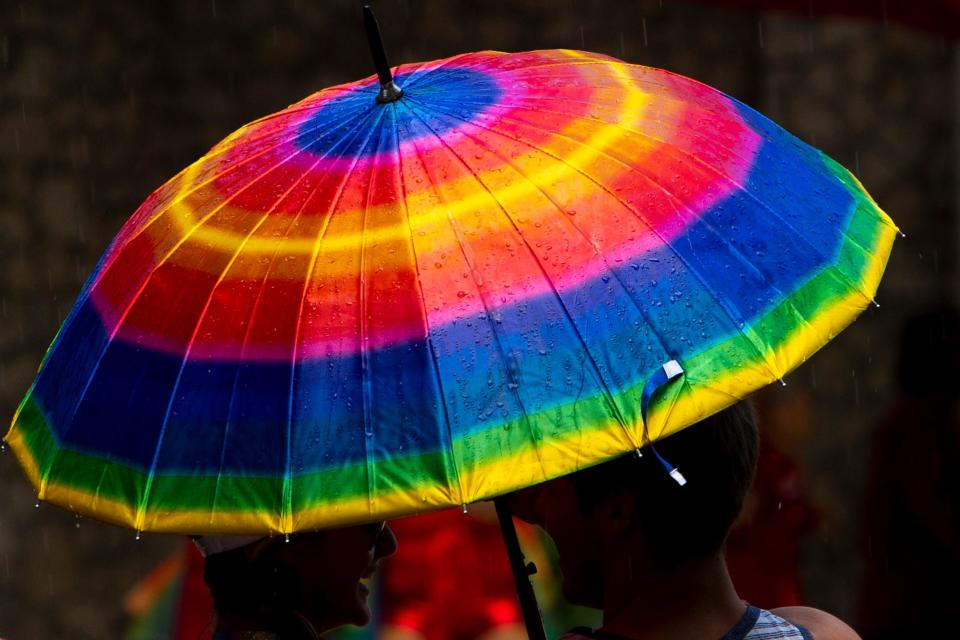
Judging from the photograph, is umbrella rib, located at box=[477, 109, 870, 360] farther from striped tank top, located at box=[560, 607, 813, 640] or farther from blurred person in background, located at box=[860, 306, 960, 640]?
blurred person in background, located at box=[860, 306, 960, 640]

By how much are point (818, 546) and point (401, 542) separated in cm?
372

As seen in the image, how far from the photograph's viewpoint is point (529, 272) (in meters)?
2.19

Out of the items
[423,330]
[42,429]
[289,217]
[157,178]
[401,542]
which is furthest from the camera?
[157,178]

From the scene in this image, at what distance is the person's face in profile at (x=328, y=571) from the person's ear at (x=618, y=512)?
86 centimetres

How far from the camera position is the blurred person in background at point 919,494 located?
6203 millimetres

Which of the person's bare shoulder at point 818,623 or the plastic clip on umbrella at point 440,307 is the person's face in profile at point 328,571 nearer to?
the plastic clip on umbrella at point 440,307

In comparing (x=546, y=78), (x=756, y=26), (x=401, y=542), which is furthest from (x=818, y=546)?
(x=546, y=78)

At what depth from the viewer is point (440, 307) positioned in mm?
2172

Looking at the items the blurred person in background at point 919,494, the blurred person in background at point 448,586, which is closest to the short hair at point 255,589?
the blurred person in background at point 448,586

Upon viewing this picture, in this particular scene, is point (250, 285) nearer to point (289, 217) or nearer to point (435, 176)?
point (289, 217)

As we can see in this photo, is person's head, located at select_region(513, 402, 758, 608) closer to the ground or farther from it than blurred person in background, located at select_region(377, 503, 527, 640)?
farther from it

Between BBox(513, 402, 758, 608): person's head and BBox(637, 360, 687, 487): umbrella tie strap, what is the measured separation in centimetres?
6

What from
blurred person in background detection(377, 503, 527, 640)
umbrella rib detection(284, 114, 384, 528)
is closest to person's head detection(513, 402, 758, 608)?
Answer: umbrella rib detection(284, 114, 384, 528)

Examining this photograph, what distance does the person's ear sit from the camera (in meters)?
2.24
